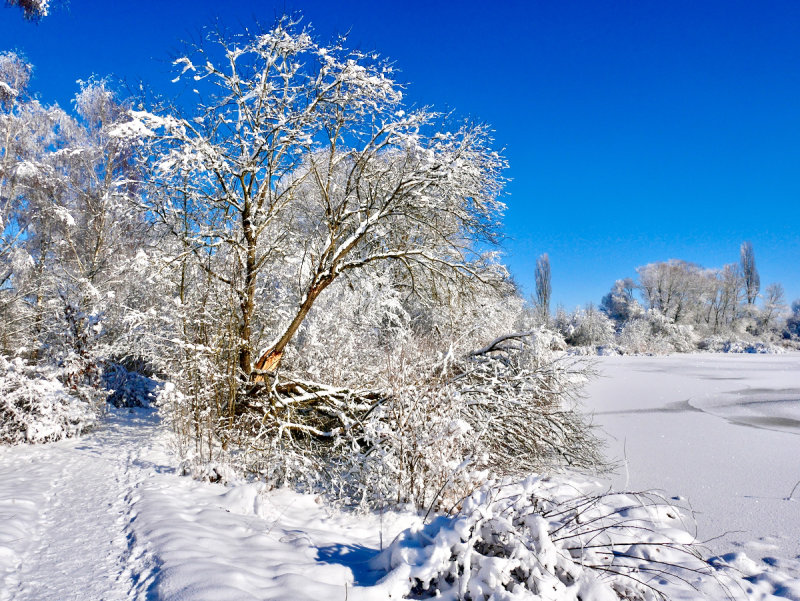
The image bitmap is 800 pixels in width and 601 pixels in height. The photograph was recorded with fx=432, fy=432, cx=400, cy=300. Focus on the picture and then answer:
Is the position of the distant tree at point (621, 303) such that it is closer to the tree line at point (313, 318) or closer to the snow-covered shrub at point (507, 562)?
the tree line at point (313, 318)

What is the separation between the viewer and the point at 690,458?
5.93 metres

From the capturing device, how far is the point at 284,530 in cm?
346

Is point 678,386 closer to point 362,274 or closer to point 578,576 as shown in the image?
point 362,274

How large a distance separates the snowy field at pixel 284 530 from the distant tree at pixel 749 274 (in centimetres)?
5213

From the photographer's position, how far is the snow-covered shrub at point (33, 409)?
6258 millimetres

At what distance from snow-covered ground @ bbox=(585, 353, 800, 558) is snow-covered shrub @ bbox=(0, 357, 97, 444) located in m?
7.75

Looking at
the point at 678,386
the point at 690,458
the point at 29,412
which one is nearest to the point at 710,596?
the point at 690,458

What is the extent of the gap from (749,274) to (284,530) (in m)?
61.7

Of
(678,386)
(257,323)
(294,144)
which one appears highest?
(294,144)

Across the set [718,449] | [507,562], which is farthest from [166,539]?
[718,449]

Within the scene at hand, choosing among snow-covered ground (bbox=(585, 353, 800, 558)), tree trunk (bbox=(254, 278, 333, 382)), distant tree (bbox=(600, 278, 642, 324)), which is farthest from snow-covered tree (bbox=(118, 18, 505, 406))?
distant tree (bbox=(600, 278, 642, 324))

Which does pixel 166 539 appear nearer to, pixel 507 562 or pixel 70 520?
Result: pixel 70 520

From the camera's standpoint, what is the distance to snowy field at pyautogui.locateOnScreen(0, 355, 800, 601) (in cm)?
236

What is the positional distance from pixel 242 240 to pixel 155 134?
194cm
